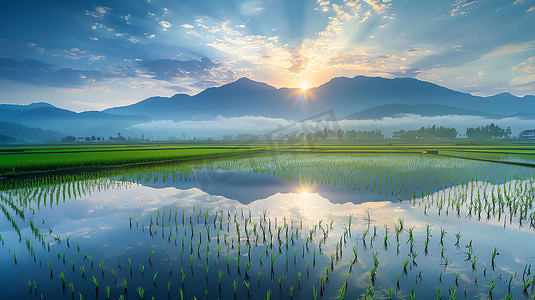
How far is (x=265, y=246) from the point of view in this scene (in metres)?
5.64

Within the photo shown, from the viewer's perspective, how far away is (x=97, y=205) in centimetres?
921

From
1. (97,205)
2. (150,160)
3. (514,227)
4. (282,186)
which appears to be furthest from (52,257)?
(150,160)

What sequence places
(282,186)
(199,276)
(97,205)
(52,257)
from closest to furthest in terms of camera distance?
(199,276) → (52,257) → (97,205) → (282,186)

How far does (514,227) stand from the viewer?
6.91 m

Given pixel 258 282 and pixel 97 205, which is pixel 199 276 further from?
pixel 97 205

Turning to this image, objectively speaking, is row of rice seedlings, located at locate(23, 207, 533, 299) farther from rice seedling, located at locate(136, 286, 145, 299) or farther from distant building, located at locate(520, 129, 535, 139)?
distant building, located at locate(520, 129, 535, 139)

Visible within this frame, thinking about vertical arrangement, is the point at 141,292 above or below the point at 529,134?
below

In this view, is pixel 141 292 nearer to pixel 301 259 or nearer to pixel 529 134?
pixel 301 259

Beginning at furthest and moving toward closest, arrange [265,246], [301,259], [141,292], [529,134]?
[529,134] → [265,246] → [301,259] → [141,292]

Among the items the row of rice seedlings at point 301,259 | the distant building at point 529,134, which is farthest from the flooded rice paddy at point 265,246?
the distant building at point 529,134

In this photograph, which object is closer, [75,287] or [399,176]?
[75,287]

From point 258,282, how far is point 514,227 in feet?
26.1

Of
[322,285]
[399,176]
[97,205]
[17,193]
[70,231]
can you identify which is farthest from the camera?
[399,176]

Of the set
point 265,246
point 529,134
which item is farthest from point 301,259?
point 529,134
